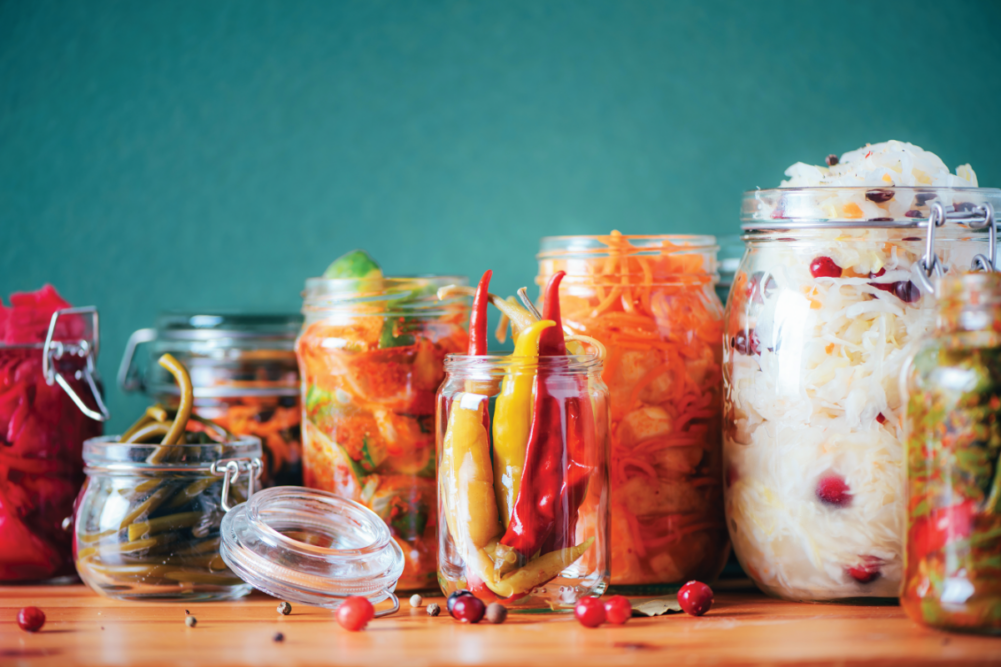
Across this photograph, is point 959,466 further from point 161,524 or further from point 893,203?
point 161,524

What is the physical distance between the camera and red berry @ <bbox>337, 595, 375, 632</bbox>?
0.76m

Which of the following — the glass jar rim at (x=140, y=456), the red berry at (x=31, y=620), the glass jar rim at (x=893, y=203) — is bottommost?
the red berry at (x=31, y=620)

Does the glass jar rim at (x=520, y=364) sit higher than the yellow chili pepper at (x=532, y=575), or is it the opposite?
the glass jar rim at (x=520, y=364)

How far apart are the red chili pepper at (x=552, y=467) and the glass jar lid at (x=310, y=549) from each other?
0.47ft

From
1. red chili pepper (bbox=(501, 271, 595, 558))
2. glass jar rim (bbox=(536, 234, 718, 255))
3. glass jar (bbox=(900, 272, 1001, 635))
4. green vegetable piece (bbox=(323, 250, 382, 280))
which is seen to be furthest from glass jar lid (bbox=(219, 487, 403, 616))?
glass jar (bbox=(900, 272, 1001, 635))

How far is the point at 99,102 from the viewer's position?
4.05 feet

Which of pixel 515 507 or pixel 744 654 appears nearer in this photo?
pixel 744 654

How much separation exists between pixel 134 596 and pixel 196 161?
641 millimetres

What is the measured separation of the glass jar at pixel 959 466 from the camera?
66 centimetres

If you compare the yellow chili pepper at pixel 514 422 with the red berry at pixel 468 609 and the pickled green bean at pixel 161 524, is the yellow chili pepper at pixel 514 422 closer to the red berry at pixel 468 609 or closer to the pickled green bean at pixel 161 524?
the red berry at pixel 468 609

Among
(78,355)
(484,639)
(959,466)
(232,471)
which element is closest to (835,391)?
(959,466)

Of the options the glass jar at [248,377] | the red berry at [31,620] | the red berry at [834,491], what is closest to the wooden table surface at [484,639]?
the red berry at [31,620]

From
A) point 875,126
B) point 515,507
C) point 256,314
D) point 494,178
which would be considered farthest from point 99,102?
point 875,126

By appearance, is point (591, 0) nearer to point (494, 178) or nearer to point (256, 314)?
point (494, 178)
